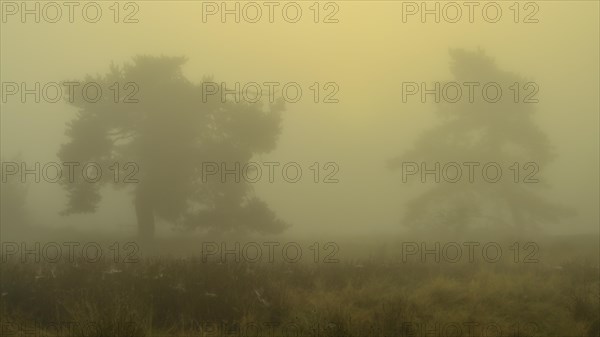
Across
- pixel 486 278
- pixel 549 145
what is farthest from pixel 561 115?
pixel 486 278

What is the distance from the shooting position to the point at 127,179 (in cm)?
2591

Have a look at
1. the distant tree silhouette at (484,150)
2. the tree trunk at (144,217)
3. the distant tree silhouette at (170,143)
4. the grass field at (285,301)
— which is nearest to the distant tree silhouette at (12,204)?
the distant tree silhouette at (170,143)

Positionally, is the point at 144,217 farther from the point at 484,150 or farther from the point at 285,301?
the point at 484,150

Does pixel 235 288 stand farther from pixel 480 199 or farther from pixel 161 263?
pixel 480 199

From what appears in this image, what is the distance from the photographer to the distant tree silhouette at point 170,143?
2512 centimetres

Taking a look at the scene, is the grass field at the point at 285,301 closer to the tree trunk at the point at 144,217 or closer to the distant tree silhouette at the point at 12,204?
the tree trunk at the point at 144,217

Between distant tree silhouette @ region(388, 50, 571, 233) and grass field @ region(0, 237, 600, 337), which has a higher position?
distant tree silhouette @ region(388, 50, 571, 233)

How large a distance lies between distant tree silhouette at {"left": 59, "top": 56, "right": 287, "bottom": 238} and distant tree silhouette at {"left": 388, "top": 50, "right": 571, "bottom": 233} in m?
9.51

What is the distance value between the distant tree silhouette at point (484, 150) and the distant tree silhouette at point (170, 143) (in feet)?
31.2

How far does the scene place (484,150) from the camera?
30.9m

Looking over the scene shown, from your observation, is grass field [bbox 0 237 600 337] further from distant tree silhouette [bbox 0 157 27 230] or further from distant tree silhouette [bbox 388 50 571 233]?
distant tree silhouette [bbox 0 157 27 230]

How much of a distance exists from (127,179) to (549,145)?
946 inches

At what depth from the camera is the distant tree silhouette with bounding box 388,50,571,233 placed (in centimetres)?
2998

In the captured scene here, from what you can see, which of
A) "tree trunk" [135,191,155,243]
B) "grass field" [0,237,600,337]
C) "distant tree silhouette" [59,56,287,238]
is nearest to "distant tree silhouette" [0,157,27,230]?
"distant tree silhouette" [59,56,287,238]
